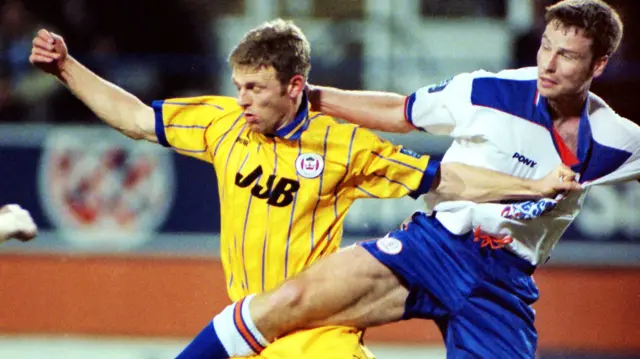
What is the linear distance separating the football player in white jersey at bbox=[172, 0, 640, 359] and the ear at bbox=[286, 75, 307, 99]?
556 mm

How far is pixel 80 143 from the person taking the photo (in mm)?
7695

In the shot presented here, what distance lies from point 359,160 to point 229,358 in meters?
0.77

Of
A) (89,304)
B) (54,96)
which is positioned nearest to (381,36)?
(54,96)

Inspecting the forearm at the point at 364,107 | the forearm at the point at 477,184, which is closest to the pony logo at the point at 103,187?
the forearm at the point at 364,107

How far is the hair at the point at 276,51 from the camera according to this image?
11.3 ft

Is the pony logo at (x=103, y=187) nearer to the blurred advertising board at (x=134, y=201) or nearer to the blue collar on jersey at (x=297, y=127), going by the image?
the blurred advertising board at (x=134, y=201)

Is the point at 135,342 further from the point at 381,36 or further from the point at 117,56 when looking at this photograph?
the point at 381,36

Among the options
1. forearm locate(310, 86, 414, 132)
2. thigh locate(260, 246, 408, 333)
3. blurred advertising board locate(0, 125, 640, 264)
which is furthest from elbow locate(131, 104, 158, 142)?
blurred advertising board locate(0, 125, 640, 264)

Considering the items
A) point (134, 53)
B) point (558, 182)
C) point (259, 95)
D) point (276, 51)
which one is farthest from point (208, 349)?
point (134, 53)

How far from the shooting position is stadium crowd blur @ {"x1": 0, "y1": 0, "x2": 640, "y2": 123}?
815 centimetres

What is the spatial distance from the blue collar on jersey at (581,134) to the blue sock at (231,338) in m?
1.18

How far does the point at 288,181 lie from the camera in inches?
137

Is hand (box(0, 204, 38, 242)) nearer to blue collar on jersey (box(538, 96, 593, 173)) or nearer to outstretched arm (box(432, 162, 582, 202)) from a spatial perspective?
outstretched arm (box(432, 162, 582, 202))

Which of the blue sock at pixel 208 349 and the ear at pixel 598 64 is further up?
the ear at pixel 598 64
